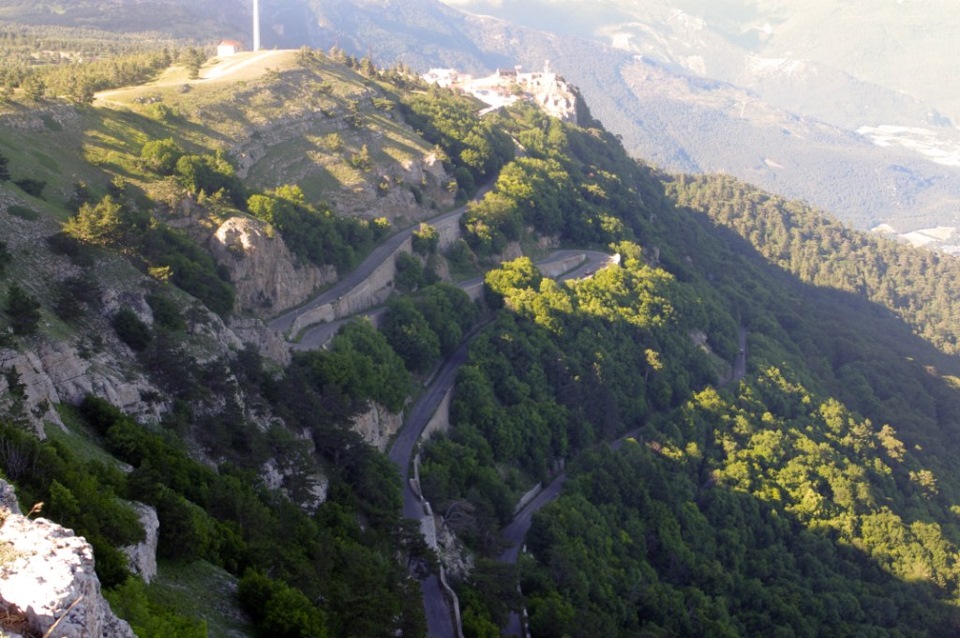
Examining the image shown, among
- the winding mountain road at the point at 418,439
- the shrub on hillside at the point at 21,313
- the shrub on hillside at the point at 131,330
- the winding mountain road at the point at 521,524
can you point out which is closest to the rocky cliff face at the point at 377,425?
the winding mountain road at the point at 418,439

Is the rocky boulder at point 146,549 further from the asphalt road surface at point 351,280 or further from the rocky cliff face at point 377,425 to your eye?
the asphalt road surface at point 351,280

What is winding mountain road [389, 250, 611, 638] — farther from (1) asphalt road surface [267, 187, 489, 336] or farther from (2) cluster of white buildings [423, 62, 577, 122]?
(2) cluster of white buildings [423, 62, 577, 122]

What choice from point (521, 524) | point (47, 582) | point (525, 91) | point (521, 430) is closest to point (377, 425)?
point (521, 524)

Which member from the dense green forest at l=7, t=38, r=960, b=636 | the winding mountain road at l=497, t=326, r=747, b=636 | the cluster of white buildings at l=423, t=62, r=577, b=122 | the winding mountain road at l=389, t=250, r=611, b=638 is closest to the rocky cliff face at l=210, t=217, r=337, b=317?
the dense green forest at l=7, t=38, r=960, b=636

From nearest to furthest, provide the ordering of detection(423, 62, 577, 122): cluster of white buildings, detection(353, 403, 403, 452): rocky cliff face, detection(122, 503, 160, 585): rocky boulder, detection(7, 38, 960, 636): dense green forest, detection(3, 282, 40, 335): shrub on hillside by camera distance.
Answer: detection(122, 503, 160, 585): rocky boulder → detection(7, 38, 960, 636): dense green forest → detection(3, 282, 40, 335): shrub on hillside → detection(353, 403, 403, 452): rocky cliff face → detection(423, 62, 577, 122): cluster of white buildings

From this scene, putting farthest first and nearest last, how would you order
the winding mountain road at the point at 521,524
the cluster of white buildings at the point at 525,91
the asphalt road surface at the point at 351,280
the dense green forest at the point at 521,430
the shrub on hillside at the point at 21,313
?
1. the cluster of white buildings at the point at 525,91
2. the asphalt road surface at the point at 351,280
3. the winding mountain road at the point at 521,524
4. the shrub on hillside at the point at 21,313
5. the dense green forest at the point at 521,430

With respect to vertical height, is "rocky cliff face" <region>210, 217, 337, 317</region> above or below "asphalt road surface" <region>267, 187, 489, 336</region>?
above
